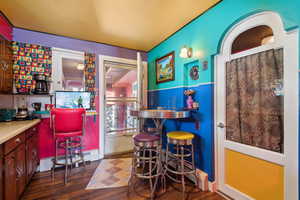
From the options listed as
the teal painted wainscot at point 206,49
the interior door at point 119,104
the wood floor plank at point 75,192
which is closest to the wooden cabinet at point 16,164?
the wood floor plank at point 75,192

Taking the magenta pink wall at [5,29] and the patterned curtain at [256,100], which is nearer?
the patterned curtain at [256,100]

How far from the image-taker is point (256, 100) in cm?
140

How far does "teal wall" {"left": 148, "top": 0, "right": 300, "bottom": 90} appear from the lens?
1.13 m

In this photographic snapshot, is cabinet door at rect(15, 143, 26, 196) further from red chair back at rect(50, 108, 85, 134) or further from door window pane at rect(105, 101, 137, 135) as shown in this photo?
door window pane at rect(105, 101, 137, 135)

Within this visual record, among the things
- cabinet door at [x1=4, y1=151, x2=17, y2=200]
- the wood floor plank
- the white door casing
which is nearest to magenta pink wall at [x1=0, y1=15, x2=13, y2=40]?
the white door casing

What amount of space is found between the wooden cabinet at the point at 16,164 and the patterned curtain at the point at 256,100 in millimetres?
2400

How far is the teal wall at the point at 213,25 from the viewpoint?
113 cm

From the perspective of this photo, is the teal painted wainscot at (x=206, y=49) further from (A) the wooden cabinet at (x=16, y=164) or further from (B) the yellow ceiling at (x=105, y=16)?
(A) the wooden cabinet at (x=16, y=164)

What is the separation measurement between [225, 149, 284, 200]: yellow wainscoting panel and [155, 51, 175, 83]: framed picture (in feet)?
5.24

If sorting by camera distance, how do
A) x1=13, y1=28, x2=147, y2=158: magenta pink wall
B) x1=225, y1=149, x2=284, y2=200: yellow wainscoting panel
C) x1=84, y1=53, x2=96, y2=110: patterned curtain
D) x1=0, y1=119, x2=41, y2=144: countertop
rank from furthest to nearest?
x1=84, y1=53, x2=96, y2=110: patterned curtain → x1=13, y1=28, x2=147, y2=158: magenta pink wall → x1=225, y1=149, x2=284, y2=200: yellow wainscoting panel → x1=0, y1=119, x2=41, y2=144: countertop

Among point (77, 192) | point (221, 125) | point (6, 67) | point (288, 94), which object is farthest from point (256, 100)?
point (6, 67)

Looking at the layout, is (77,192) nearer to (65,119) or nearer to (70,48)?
(65,119)

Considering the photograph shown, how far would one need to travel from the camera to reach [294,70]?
3.66ft

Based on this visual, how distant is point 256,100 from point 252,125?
0.29 metres
